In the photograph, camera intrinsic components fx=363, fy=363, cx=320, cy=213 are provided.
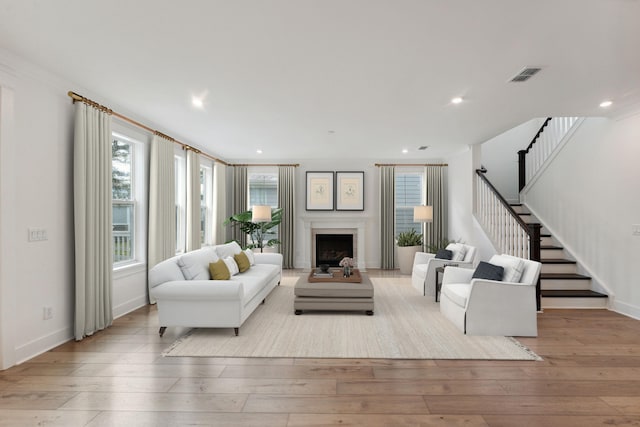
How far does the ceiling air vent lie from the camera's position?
3.32m

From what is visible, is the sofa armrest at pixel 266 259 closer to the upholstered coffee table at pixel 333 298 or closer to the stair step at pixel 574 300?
the upholstered coffee table at pixel 333 298

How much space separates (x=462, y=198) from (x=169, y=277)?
589 centimetres

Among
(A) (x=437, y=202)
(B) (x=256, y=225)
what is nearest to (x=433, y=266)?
(A) (x=437, y=202)

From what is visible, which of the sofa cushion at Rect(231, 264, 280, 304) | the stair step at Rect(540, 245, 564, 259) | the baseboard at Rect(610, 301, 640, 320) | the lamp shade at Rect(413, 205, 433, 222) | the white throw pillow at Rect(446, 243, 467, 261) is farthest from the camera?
the lamp shade at Rect(413, 205, 433, 222)

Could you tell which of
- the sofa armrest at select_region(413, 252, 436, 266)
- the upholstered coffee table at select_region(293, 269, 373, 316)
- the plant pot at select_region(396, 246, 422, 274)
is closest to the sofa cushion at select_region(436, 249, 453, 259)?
the sofa armrest at select_region(413, 252, 436, 266)

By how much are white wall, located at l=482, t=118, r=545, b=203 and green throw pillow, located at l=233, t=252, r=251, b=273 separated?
5584mm

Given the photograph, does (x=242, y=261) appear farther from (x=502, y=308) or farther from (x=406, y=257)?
(x=406, y=257)

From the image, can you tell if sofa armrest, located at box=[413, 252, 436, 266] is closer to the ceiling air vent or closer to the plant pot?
the plant pot

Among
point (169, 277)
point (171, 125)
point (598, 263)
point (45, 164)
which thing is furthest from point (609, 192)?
point (45, 164)

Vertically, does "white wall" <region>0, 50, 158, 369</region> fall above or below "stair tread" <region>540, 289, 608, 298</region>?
above

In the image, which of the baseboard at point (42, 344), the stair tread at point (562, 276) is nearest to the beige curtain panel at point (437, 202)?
the stair tread at point (562, 276)

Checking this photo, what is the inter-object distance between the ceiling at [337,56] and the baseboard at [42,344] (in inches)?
101

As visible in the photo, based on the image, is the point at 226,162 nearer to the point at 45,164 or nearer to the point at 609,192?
the point at 45,164

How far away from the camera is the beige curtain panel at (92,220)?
3748 mm
